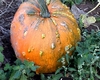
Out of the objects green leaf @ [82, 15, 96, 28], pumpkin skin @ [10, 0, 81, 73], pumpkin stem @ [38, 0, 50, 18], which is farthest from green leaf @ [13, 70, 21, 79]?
green leaf @ [82, 15, 96, 28]

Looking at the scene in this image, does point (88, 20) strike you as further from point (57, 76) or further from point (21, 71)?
point (21, 71)

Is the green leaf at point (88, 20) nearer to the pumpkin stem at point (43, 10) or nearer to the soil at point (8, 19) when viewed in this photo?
the soil at point (8, 19)

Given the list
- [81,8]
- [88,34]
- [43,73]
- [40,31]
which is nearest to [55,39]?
[40,31]

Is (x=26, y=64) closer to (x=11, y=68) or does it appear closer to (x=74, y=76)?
(x=11, y=68)

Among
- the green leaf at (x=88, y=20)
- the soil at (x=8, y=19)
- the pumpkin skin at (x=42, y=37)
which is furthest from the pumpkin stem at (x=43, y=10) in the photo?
the green leaf at (x=88, y=20)

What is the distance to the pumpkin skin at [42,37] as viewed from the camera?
113 inches

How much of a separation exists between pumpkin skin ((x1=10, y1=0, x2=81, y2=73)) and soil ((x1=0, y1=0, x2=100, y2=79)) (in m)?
0.17

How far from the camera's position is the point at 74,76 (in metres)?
2.95

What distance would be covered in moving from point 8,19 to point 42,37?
0.83 metres

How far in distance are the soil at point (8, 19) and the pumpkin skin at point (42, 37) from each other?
0.56 feet

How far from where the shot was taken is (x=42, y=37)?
2.86 meters

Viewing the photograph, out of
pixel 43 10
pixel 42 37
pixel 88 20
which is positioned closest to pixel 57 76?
pixel 42 37

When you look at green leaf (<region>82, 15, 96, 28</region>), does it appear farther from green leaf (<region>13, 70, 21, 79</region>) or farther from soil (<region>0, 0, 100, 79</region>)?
green leaf (<region>13, 70, 21, 79</region>)

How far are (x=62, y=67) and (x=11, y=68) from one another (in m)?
0.47
